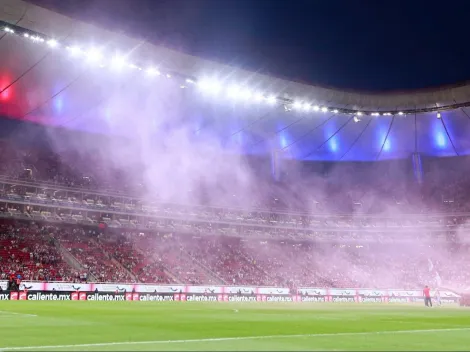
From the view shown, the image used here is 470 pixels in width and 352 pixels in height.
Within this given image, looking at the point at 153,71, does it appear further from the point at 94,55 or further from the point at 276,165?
the point at 276,165

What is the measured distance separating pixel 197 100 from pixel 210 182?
9525mm

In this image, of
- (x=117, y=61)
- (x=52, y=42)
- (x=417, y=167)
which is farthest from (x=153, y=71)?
(x=417, y=167)

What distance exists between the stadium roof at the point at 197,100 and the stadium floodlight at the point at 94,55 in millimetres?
65

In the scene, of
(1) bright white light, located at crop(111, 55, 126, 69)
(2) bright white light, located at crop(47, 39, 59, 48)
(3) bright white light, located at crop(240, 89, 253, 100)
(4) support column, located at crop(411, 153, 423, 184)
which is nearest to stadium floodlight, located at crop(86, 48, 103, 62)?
(1) bright white light, located at crop(111, 55, 126, 69)

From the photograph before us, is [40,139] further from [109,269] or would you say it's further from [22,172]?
[109,269]

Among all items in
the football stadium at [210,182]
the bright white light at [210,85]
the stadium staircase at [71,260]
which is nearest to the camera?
the football stadium at [210,182]

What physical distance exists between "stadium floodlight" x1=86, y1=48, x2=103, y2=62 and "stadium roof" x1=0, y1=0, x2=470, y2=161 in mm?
65

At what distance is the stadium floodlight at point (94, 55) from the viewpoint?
105 ft

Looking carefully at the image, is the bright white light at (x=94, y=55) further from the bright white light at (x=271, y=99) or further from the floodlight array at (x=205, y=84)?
the bright white light at (x=271, y=99)

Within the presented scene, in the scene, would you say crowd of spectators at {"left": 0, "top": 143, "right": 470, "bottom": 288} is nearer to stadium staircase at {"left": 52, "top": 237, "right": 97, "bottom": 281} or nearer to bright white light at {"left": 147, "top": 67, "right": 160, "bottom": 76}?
stadium staircase at {"left": 52, "top": 237, "right": 97, "bottom": 281}

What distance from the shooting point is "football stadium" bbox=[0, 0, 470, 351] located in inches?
1280

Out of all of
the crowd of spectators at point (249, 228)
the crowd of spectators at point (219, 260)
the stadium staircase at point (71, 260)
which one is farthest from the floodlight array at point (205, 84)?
the crowd of spectators at point (219, 260)

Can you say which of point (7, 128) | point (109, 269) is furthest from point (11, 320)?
point (7, 128)

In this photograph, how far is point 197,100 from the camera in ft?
133
